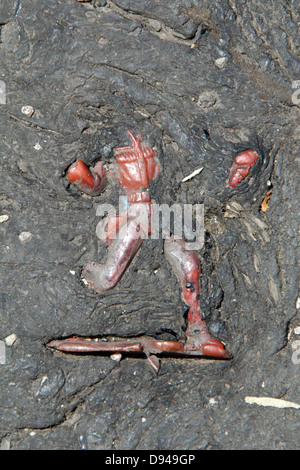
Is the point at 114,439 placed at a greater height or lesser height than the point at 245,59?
lesser

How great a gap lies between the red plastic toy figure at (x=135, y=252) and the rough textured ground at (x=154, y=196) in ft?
0.23

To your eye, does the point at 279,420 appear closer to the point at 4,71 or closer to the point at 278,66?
the point at 278,66

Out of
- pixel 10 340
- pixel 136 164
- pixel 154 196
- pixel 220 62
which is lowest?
pixel 10 340

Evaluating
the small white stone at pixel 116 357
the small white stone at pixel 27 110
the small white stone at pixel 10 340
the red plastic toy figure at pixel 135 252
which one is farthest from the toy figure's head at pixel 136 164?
the small white stone at pixel 10 340

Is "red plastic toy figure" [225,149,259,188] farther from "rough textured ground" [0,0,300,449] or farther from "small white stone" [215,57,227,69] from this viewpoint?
"small white stone" [215,57,227,69]

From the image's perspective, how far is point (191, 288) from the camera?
9.20 ft

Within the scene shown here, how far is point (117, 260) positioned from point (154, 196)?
0.46 m

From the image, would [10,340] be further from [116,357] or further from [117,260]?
[117,260]

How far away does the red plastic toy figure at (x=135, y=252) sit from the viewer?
2.73 meters

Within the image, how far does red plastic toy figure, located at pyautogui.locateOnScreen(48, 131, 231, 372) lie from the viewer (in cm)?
273

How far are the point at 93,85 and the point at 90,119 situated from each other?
→ 0.20 meters

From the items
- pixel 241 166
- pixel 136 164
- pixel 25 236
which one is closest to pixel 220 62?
pixel 241 166

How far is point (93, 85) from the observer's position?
2.78m
